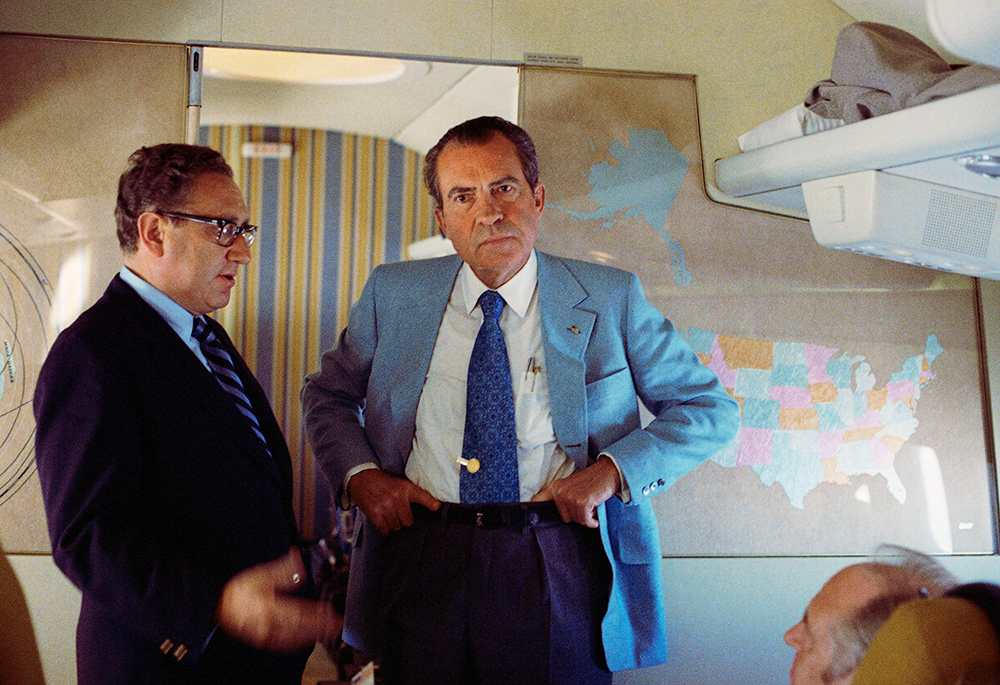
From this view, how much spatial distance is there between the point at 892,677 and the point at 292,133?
495cm

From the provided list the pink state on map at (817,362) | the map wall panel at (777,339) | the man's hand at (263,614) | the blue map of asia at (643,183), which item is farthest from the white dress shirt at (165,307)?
the pink state on map at (817,362)

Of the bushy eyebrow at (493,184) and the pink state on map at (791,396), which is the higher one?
the bushy eyebrow at (493,184)

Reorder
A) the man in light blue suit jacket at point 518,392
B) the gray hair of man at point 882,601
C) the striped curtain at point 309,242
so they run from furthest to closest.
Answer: the striped curtain at point 309,242, the man in light blue suit jacket at point 518,392, the gray hair of man at point 882,601

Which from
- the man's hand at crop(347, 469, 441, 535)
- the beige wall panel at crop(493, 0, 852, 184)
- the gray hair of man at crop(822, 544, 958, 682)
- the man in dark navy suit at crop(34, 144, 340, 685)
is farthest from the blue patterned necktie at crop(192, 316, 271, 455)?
the beige wall panel at crop(493, 0, 852, 184)

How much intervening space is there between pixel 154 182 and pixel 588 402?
1.21 meters

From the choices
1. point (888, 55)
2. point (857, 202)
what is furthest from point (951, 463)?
point (888, 55)

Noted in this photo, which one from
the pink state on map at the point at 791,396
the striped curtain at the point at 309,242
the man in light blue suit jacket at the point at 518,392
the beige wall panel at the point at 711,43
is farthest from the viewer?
the striped curtain at the point at 309,242

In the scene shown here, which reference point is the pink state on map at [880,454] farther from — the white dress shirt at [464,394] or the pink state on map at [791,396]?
the white dress shirt at [464,394]

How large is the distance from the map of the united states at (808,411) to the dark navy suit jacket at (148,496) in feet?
6.11

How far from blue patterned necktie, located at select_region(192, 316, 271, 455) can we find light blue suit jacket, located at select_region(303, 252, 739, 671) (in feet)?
1.18

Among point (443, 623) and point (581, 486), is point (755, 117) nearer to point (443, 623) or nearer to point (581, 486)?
point (581, 486)

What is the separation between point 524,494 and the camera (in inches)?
86.4

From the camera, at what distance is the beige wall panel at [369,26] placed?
2.92m

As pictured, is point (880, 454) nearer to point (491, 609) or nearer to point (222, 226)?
point (491, 609)
